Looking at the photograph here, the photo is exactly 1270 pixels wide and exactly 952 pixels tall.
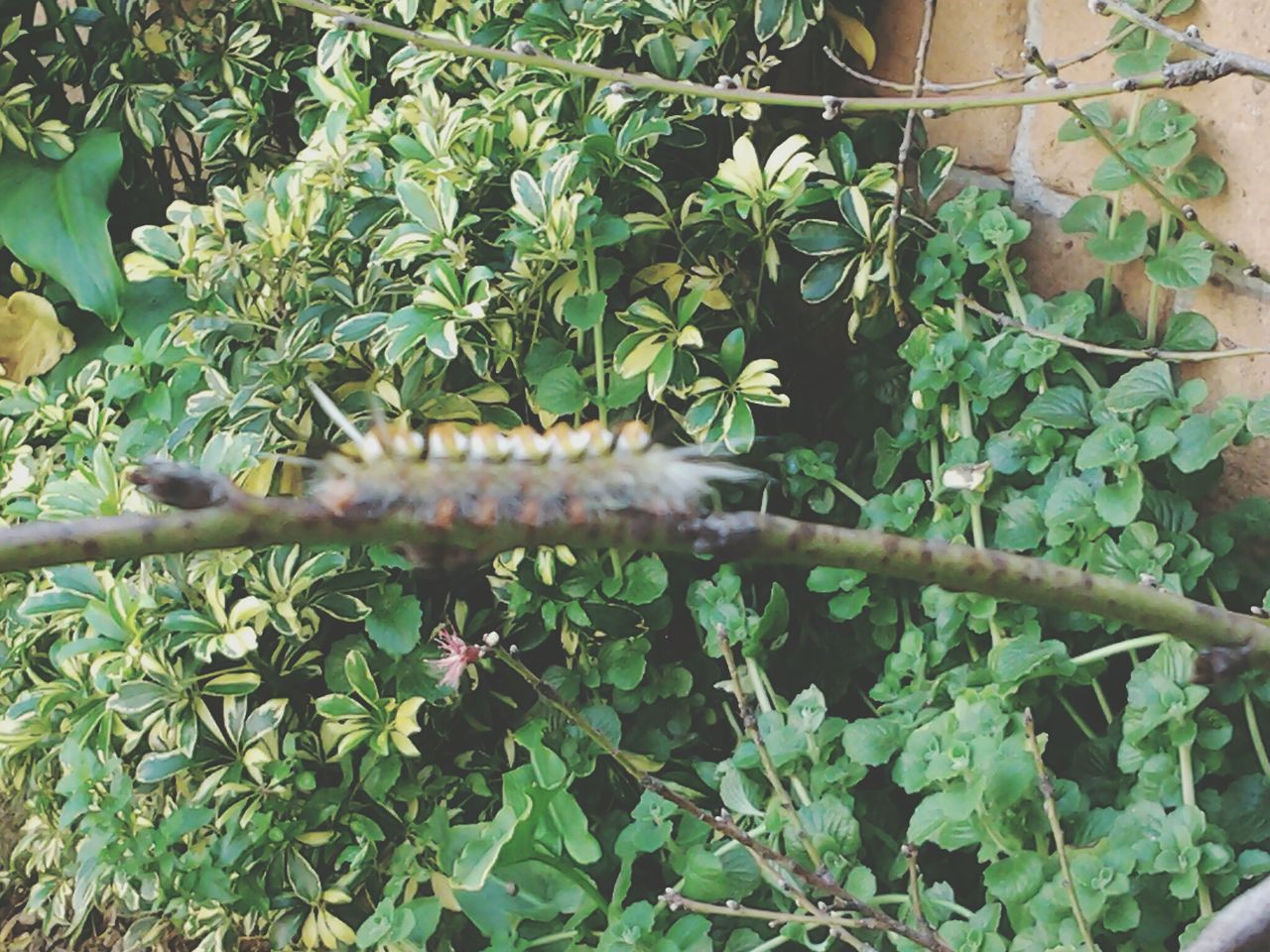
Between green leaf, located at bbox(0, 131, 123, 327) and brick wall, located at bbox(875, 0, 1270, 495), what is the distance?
0.92m

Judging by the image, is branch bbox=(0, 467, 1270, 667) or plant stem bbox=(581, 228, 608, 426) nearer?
branch bbox=(0, 467, 1270, 667)

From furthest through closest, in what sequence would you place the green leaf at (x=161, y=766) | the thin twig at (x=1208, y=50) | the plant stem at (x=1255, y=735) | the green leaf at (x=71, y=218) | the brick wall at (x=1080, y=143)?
the green leaf at (x=71, y=218), the green leaf at (x=161, y=766), the brick wall at (x=1080, y=143), the plant stem at (x=1255, y=735), the thin twig at (x=1208, y=50)

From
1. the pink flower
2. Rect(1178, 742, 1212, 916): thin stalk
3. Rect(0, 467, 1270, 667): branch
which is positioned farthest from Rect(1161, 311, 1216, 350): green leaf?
Rect(0, 467, 1270, 667): branch

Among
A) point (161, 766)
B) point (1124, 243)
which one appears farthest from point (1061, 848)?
point (161, 766)

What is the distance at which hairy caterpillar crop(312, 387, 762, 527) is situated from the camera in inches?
10.4

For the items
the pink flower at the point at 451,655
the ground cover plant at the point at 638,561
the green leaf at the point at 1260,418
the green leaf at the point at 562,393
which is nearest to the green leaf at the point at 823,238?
the ground cover plant at the point at 638,561

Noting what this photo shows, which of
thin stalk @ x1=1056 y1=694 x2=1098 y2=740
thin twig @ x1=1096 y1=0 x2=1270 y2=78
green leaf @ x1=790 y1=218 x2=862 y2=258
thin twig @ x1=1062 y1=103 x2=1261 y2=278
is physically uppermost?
thin twig @ x1=1096 y1=0 x2=1270 y2=78

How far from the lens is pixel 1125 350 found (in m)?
0.92

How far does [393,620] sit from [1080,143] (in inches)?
29.5

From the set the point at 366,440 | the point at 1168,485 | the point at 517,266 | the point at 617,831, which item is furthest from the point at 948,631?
the point at 366,440

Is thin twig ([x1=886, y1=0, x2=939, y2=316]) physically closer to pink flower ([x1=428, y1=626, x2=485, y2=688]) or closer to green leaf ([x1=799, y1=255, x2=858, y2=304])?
green leaf ([x1=799, y1=255, x2=858, y2=304])

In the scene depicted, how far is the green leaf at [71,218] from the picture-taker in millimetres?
1355

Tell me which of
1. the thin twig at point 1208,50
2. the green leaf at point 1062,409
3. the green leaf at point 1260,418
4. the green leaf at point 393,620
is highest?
the thin twig at point 1208,50

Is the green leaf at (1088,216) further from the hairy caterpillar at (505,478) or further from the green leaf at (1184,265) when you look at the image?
the hairy caterpillar at (505,478)
